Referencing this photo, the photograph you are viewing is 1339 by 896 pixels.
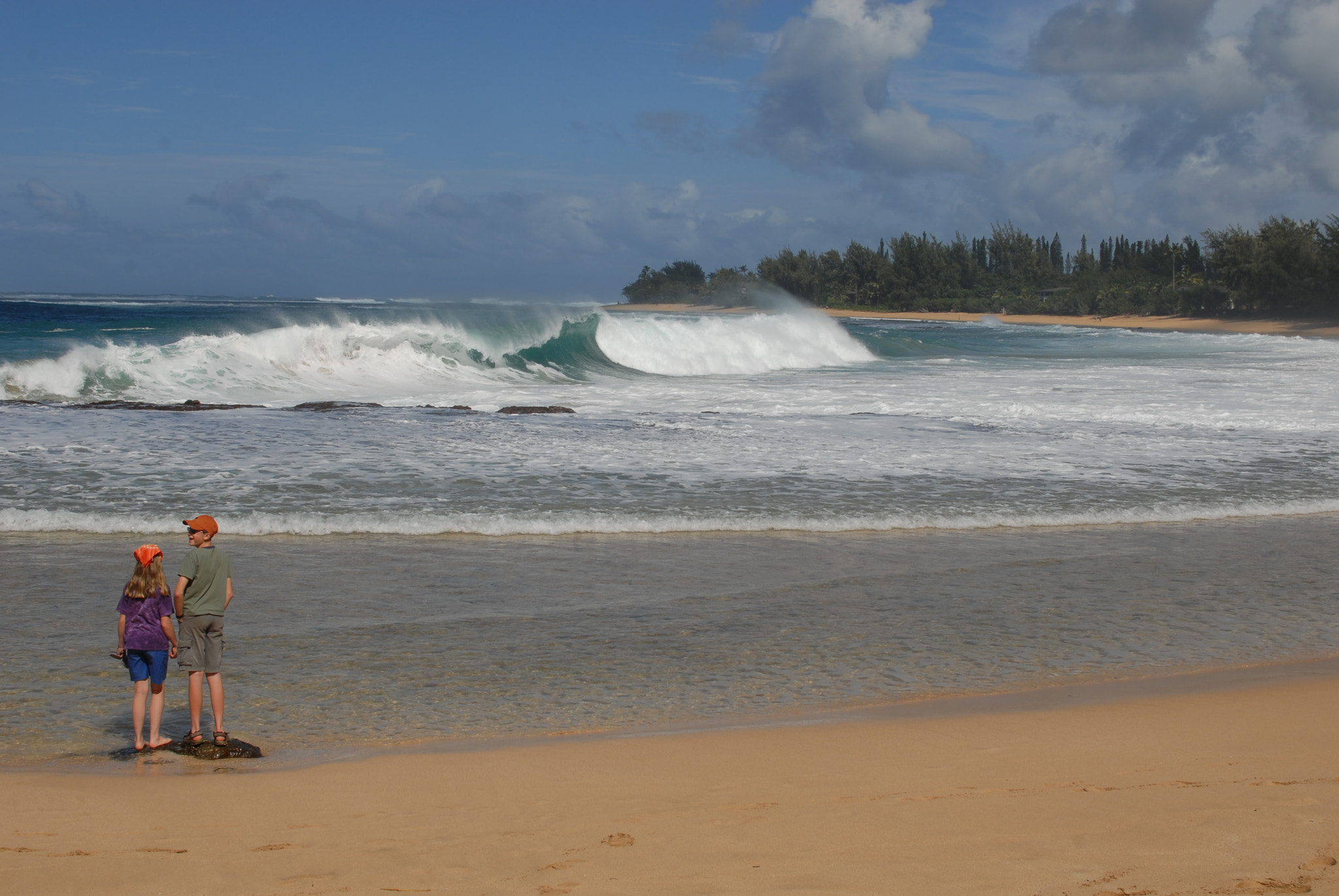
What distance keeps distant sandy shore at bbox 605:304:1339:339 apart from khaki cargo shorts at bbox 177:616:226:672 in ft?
203

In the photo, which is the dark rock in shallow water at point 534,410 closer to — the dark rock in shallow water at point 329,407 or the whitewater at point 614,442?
the whitewater at point 614,442

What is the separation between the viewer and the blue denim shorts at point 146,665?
462cm

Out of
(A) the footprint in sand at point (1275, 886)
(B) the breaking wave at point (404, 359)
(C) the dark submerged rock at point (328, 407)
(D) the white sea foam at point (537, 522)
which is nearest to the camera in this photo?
(A) the footprint in sand at point (1275, 886)

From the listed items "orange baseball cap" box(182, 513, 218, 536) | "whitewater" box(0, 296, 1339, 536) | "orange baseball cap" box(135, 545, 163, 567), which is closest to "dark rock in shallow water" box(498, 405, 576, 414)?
"whitewater" box(0, 296, 1339, 536)

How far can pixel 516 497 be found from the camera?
34.2 ft

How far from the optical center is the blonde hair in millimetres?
4531

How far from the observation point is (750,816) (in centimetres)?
382

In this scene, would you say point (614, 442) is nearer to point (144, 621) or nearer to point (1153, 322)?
point (144, 621)

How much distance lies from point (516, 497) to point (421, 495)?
945mm

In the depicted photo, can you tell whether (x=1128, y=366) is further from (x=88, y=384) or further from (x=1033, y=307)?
(x=1033, y=307)

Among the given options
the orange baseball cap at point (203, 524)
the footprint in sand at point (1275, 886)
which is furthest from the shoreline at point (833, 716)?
the footprint in sand at point (1275, 886)

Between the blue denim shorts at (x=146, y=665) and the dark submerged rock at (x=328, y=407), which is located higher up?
the dark submerged rock at (x=328, y=407)

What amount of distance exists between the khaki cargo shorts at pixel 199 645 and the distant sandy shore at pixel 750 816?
1.70 ft

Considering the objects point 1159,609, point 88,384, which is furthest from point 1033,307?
point 1159,609
